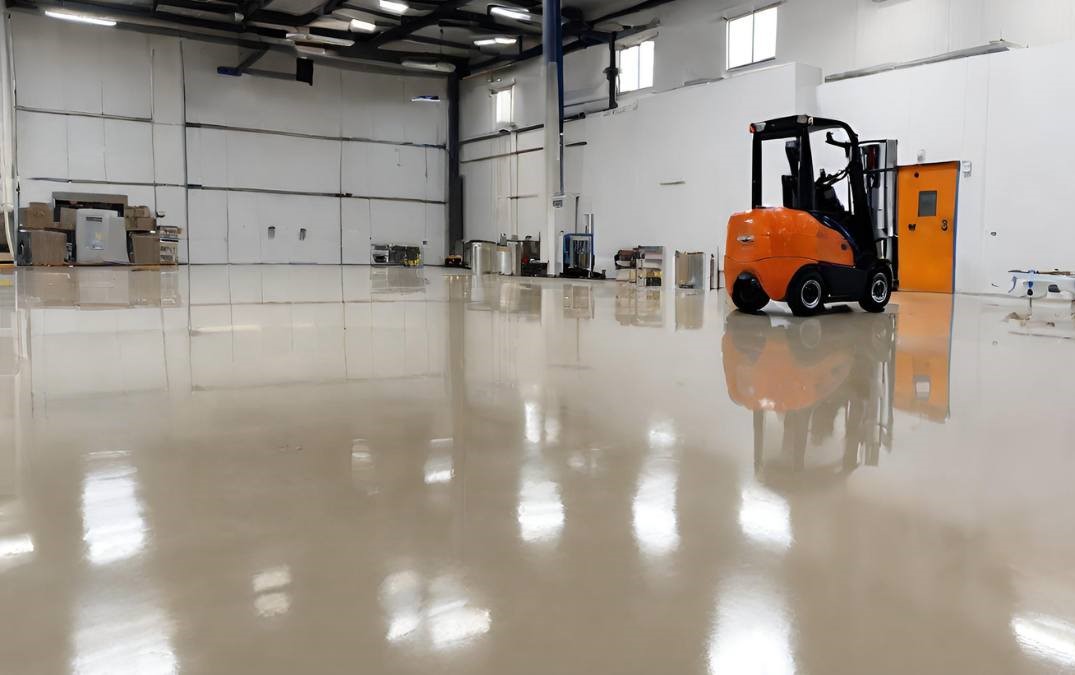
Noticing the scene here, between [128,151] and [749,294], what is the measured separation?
20868 millimetres

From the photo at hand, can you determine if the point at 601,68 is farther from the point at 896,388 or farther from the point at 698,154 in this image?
the point at 896,388

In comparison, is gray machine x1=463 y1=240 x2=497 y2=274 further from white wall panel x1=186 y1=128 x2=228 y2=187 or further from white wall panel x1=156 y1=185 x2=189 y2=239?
white wall panel x1=156 y1=185 x2=189 y2=239

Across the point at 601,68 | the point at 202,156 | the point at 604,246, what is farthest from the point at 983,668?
the point at 202,156

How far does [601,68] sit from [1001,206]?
445 inches

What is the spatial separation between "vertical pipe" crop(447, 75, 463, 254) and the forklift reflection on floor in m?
21.9

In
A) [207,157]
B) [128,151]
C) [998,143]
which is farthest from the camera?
[207,157]

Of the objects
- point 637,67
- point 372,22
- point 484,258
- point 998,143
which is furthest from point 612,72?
point 998,143

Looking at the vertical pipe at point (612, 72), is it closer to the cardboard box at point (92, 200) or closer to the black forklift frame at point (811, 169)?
the cardboard box at point (92, 200)

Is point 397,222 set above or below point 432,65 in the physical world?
below

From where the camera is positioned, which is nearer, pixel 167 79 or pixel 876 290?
pixel 876 290

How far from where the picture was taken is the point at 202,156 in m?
24.4

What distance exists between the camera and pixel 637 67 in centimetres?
2058

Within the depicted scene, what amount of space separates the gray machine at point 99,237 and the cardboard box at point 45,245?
447 millimetres

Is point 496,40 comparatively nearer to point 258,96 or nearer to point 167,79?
point 258,96
